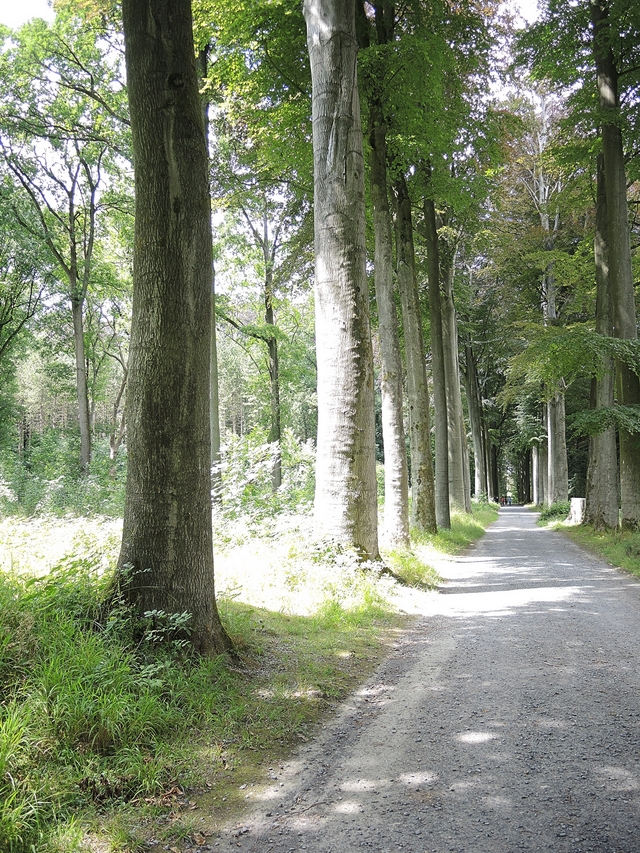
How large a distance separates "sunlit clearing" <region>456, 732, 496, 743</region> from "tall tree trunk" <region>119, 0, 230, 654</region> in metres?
1.81

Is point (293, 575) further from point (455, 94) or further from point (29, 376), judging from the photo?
point (29, 376)

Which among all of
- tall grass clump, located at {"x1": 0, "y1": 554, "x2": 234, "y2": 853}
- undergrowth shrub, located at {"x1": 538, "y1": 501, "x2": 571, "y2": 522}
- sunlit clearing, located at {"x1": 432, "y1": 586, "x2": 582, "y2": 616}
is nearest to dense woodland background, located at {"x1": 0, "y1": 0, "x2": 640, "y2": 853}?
tall grass clump, located at {"x1": 0, "y1": 554, "x2": 234, "y2": 853}

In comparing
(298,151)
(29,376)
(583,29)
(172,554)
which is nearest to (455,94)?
(298,151)

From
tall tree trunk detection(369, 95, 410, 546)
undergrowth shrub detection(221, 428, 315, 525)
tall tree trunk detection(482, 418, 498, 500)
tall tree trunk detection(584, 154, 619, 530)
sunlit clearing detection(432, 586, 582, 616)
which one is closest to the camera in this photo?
sunlit clearing detection(432, 586, 582, 616)

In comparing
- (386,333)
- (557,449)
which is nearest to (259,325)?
(557,449)

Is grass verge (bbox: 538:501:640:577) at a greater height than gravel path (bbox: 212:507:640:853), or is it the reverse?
gravel path (bbox: 212:507:640:853)

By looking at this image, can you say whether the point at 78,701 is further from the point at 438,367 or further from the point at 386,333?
the point at 438,367

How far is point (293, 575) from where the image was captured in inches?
275

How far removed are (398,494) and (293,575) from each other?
4147 mm

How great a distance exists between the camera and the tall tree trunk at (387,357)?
35.2 ft

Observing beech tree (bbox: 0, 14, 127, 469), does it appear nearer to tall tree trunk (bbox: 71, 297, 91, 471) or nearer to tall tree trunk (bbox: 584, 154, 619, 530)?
tall tree trunk (bbox: 71, 297, 91, 471)

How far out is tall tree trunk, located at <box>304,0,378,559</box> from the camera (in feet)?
25.7

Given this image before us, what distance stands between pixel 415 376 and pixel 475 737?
1091 centimetres

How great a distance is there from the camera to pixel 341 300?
787 cm
